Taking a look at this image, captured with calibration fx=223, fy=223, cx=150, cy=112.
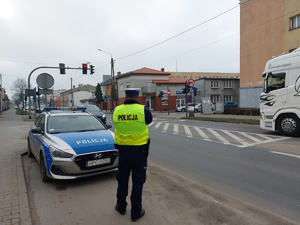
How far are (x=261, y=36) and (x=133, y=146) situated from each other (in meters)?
25.8

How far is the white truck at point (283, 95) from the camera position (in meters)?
9.22

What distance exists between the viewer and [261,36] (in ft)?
78.8

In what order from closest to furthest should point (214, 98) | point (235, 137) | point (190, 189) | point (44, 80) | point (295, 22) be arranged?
point (190, 189) → point (44, 80) → point (235, 137) → point (295, 22) → point (214, 98)

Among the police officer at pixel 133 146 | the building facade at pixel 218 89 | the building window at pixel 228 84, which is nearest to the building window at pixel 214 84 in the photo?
the building facade at pixel 218 89

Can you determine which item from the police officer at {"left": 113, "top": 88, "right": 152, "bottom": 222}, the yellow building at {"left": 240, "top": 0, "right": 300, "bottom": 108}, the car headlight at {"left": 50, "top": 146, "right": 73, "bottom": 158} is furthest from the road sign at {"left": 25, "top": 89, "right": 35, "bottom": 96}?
the yellow building at {"left": 240, "top": 0, "right": 300, "bottom": 108}

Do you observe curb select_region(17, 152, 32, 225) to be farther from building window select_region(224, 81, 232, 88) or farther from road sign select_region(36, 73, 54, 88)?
building window select_region(224, 81, 232, 88)

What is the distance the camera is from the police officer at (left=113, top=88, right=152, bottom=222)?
9.90ft

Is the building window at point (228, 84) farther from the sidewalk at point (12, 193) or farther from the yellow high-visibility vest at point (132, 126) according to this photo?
the yellow high-visibility vest at point (132, 126)

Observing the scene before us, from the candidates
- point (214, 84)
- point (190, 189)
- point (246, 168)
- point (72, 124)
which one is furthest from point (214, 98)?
point (190, 189)

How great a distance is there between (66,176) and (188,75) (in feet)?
335

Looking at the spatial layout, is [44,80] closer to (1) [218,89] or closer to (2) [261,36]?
(2) [261,36]

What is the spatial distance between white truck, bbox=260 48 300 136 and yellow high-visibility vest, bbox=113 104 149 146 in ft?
28.3

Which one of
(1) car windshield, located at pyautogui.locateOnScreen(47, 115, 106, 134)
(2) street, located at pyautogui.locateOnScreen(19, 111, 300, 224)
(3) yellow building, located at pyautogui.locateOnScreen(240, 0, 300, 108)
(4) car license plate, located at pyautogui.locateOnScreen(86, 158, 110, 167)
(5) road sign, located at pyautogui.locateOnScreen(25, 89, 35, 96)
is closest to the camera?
(2) street, located at pyautogui.locateOnScreen(19, 111, 300, 224)

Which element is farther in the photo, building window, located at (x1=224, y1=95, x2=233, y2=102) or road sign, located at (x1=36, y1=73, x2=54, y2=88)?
building window, located at (x1=224, y1=95, x2=233, y2=102)
